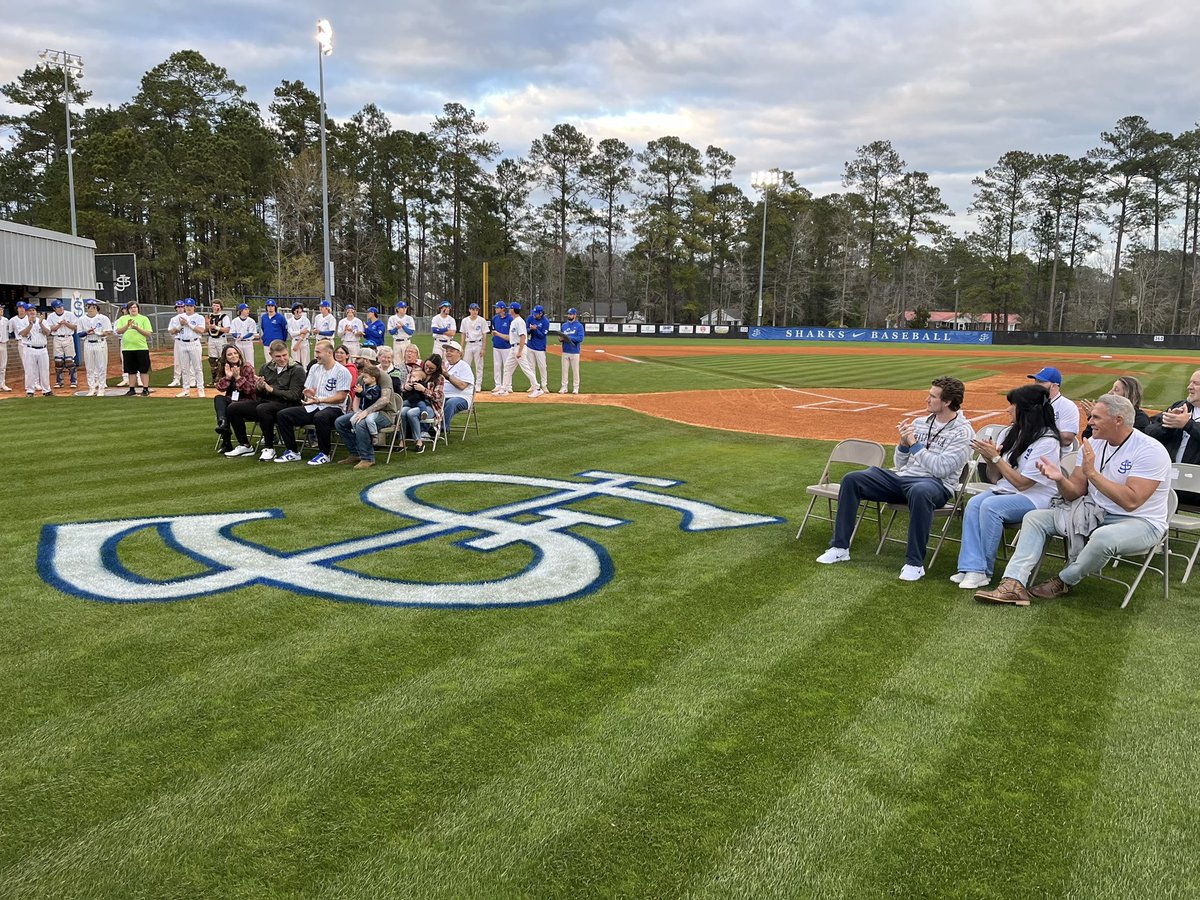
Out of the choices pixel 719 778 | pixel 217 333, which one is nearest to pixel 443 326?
pixel 217 333

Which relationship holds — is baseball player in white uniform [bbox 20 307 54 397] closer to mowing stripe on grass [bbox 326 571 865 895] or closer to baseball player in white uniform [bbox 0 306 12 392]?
baseball player in white uniform [bbox 0 306 12 392]

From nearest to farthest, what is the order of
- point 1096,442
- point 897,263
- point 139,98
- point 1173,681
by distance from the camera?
point 1173,681 → point 1096,442 → point 139,98 → point 897,263

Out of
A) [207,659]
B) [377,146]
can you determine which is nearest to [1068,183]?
[377,146]

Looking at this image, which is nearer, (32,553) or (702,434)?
(32,553)

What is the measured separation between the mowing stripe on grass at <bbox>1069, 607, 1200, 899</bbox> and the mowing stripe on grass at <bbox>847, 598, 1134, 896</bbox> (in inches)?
2.2

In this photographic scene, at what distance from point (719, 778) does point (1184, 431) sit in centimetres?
682

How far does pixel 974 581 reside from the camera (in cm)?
609

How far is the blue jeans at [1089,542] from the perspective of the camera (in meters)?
5.60

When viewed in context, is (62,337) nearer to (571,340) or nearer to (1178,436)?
(571,340)

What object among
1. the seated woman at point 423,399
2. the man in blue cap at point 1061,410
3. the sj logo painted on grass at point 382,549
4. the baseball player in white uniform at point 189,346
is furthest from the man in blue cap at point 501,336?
the man in blue cap at point 1061,410

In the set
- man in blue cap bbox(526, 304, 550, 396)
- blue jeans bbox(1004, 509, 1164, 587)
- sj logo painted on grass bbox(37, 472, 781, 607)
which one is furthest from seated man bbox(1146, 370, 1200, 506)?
man in blue cap bbox(526, 304, 550, 396)

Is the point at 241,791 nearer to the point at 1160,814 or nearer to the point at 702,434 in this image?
the point at 1160,814

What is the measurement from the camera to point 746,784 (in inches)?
136

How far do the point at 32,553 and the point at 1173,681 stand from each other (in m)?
8.24
